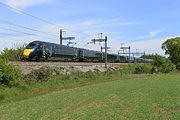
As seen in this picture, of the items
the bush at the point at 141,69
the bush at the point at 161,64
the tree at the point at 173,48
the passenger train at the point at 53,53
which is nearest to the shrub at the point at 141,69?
the bush at the point at 141,69

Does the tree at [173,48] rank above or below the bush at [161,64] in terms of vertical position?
above

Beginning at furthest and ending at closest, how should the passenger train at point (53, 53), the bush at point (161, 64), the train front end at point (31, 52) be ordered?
the bush at point (161, 64)
the passenger train at point (53, 53)
the train front end at point (31, 52)

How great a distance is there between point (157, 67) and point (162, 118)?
7175 cm

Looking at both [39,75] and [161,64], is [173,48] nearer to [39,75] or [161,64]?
[161,64]

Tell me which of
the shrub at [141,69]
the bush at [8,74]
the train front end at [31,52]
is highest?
the train front end at [31,52]

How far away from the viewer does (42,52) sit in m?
53.0

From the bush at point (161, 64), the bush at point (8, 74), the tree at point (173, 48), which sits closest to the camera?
the bush at point (8, 74)

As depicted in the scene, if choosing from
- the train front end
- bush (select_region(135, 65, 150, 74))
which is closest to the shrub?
bush (select_region(135, 65, 150, 74))

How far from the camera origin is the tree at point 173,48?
124150 mm

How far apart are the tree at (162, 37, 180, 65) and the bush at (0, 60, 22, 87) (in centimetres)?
9286

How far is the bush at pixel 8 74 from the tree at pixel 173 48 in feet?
305

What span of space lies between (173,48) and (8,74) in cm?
10063

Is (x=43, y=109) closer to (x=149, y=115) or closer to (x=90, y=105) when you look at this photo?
(x=90, y=105)

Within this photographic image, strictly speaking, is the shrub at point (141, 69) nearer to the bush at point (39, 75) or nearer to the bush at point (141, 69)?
the bush at point (141, 69)
